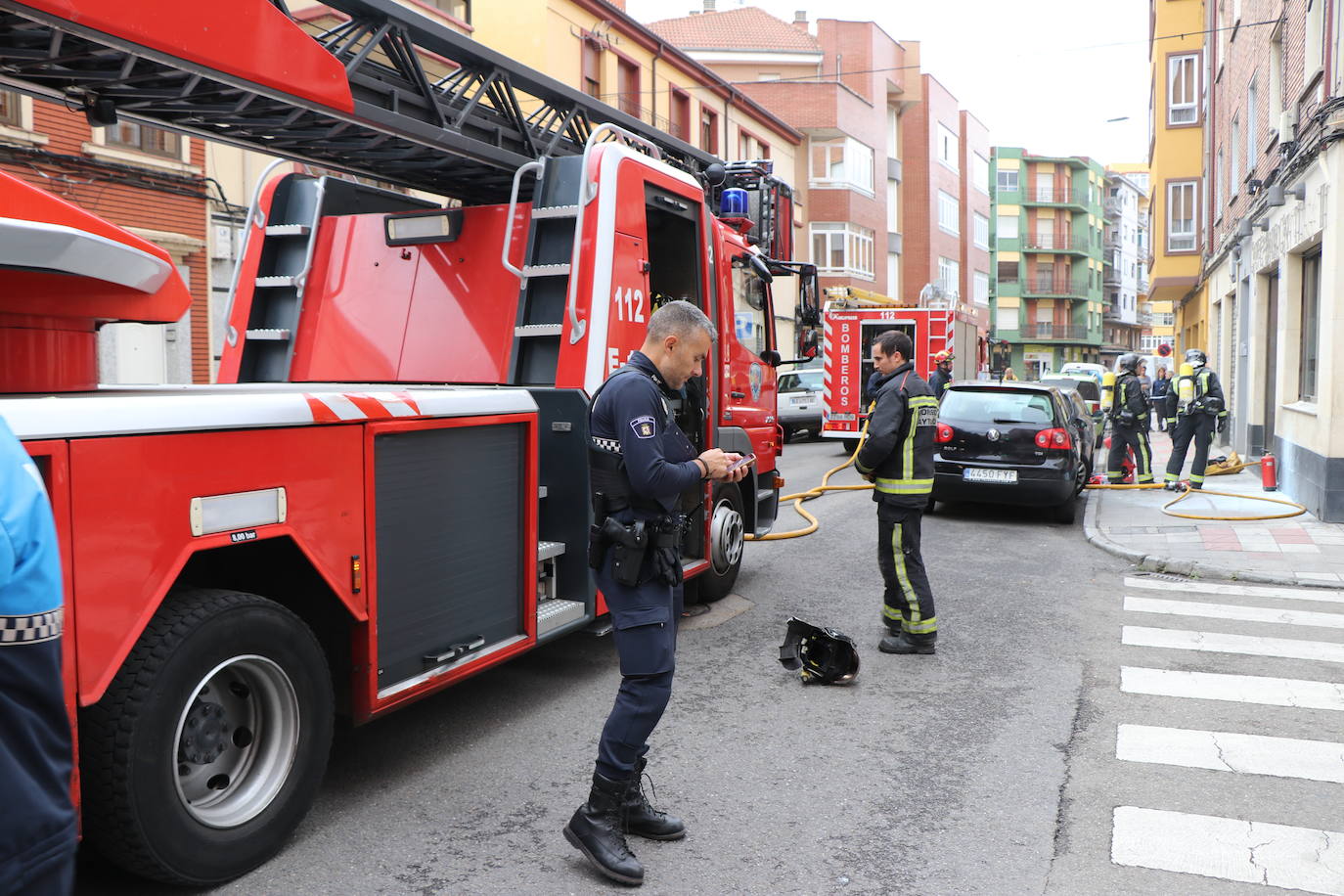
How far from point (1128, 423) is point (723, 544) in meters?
9.25

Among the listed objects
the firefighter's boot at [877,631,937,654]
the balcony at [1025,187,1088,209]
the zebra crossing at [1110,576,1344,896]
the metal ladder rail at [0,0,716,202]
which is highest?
the balcony at [1025,187,1088,209]

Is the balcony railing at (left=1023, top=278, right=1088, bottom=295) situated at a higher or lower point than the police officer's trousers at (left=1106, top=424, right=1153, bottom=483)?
higher

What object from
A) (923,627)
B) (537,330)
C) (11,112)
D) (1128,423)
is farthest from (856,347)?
(537,330)

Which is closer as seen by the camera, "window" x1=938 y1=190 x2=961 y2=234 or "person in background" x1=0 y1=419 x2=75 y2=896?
"person in background" x1=0 y1=419 x2=75 y2=896

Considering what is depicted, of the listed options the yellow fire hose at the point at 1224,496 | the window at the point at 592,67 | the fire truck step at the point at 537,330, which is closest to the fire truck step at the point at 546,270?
the fire truck step at the point at 537,330

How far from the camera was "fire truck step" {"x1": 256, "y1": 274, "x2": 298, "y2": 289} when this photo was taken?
6.66m

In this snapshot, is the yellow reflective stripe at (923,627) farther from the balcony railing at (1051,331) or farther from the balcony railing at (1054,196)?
the balcony railing at (1054,196)

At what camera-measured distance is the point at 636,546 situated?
378 centimetres

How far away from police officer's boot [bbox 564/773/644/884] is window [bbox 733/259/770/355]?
15.0 ft

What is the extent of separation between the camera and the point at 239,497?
3.51 m

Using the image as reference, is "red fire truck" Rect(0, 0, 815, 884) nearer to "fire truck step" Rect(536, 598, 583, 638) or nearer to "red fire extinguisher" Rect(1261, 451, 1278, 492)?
"fire truck step" Rect(536, 598, 583, 638)

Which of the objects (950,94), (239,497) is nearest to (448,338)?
(239,497)

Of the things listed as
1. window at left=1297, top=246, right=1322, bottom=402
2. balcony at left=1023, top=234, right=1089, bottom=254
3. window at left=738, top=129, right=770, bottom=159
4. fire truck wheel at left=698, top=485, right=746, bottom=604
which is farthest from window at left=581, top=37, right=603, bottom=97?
balcony at left=1023, top=234, right=1089, bottom=254

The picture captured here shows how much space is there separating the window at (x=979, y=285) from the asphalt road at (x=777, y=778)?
58133mm
